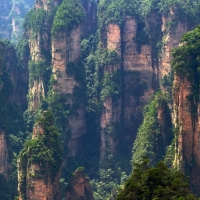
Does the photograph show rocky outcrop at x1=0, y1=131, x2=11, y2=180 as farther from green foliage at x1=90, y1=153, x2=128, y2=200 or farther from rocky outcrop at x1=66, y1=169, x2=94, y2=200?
green foliage at x1=90, y1=153, x2=128, y2=200

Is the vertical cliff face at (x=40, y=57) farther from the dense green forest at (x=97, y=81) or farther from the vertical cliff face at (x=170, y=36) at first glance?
the vertical cliff face at (x=170, y=36)

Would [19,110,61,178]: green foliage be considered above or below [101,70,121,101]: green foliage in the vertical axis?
below

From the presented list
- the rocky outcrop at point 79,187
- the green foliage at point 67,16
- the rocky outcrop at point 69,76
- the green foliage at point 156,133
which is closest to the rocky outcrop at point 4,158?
the rocky outcrop at point 79,187

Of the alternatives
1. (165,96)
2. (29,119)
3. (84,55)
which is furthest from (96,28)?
(165,96)

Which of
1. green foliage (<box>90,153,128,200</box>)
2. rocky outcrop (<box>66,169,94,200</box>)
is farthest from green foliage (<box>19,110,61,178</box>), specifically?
green foliage (<box>90,153,128,200</box>)

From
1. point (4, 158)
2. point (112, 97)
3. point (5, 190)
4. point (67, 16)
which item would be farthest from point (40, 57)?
point (5, 190)

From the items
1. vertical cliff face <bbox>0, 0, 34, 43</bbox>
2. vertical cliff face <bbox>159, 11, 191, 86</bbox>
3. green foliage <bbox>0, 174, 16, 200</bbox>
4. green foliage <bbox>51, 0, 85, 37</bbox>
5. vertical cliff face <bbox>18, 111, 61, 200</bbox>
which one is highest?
vertical cliff face <bbox>0, 0, 34, 43</bbox>

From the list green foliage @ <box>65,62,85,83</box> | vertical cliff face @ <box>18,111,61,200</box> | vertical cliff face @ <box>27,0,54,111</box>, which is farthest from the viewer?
vertical cliff face @ <box>27,0,54,111</box>

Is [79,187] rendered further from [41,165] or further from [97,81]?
[97,81]
